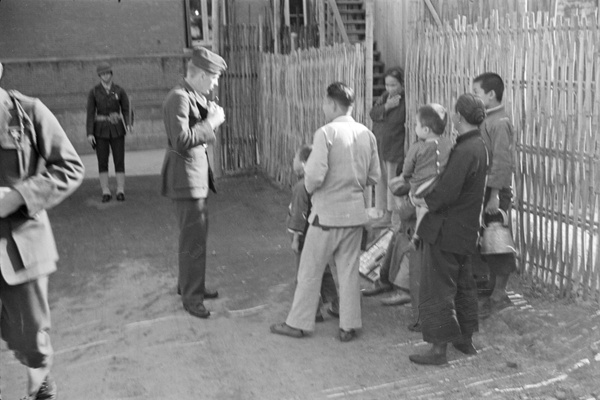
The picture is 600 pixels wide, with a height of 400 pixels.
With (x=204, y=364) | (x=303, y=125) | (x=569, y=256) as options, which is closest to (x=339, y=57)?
(x=303, y=125)

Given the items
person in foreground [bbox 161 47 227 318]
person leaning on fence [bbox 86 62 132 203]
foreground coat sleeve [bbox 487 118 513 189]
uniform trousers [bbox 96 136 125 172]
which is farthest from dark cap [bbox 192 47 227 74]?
uniform trousers [bbox 96 136 125 172]

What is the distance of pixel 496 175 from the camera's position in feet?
18.9

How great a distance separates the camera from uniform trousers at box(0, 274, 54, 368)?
148 inches

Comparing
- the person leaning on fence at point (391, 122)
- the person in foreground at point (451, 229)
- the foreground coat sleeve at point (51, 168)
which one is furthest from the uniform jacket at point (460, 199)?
the person leaning on fence at point (391, 122)

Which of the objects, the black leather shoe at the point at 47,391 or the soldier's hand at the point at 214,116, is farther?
the soldier's hand at the point at 214,116

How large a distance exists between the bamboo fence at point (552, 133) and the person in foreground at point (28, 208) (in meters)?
3.68

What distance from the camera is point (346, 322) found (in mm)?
5383

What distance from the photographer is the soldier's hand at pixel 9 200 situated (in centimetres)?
354

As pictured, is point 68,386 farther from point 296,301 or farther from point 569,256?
point 569,256

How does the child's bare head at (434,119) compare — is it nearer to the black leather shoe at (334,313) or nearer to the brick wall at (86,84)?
the black leather shoe at (334,313)

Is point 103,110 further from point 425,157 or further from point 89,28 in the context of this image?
point 89,28

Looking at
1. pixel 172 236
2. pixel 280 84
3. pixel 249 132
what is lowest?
pixel 172 236

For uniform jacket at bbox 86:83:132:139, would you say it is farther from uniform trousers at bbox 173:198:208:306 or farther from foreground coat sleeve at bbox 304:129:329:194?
foreground coat sleeve at bbox 304:129:329:194

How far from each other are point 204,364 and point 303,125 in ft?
18.9
